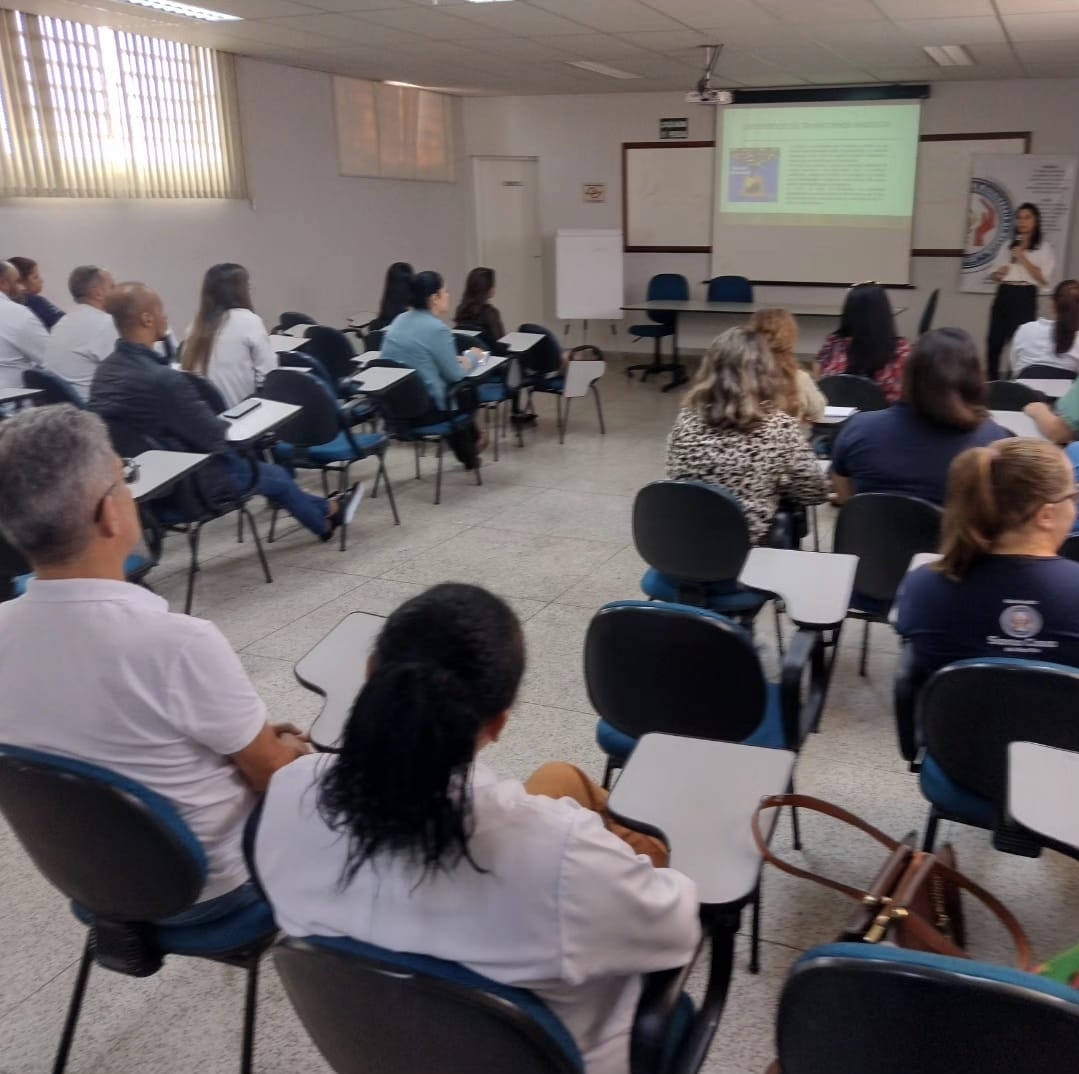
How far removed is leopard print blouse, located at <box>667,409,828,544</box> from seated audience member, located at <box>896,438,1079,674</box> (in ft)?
3.37

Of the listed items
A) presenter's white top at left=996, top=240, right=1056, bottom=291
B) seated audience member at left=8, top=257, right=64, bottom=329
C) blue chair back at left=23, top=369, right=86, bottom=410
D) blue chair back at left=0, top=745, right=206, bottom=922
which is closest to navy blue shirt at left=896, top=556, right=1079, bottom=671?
blue chair back at left=0, top=745, right=206, bottom=922

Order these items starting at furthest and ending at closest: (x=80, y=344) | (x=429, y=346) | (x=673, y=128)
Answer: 1. (x=673, y=128)
2. (x=429, y=346)
3. (x=80, y=344)

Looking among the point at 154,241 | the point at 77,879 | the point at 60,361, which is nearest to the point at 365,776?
the point at 77,879

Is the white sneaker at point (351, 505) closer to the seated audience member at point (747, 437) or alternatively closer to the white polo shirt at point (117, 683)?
the seated audience member at point (747, 437)

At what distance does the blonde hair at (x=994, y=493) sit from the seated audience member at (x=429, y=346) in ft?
12.3

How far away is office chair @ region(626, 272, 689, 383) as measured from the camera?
9.53 meters

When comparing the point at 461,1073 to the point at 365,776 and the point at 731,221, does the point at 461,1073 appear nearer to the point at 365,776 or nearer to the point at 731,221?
the point at 365,776

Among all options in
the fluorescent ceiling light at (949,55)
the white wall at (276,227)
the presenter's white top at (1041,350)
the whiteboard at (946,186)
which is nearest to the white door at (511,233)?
the white wall at (276,227)

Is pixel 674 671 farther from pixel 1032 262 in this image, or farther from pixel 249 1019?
pixel 1032 262

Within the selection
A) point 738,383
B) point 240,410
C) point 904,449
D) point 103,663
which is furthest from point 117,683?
point 240,410

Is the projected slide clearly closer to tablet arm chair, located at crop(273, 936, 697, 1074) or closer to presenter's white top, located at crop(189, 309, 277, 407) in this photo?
presenter's white top, located at crop(189, 309, 277, 407)

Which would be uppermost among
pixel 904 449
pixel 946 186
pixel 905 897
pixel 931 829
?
pixel 946 186

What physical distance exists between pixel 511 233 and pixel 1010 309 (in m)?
5.48

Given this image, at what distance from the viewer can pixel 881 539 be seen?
9.17 ft
